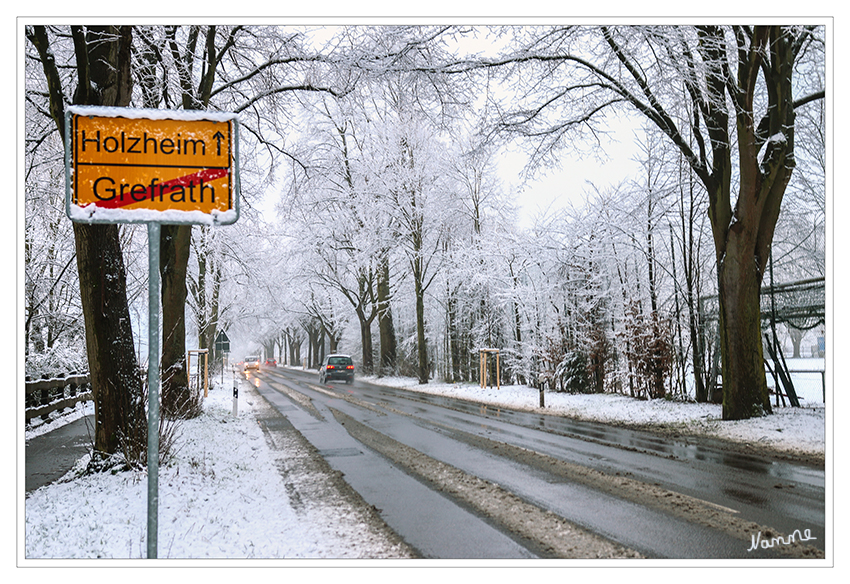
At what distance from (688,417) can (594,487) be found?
20.7 feet

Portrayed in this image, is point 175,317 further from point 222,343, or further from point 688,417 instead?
point 688,417

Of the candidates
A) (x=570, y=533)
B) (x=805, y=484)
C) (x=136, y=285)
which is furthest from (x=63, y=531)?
(x=136, y=285)

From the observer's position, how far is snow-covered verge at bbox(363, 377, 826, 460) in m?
8.81

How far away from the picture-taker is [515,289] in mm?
22828

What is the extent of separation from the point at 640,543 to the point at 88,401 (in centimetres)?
1627

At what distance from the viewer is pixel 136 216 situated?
3428 millimetres

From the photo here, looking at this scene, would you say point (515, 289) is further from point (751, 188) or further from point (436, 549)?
point (436, 549)

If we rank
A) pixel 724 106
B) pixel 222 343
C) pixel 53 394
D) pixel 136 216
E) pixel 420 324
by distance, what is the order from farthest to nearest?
pixel 420 324, pixel 222 343, pixel 53 394, pixel 724 106, pixel 136 216

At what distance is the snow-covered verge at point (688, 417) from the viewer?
8.81 meters

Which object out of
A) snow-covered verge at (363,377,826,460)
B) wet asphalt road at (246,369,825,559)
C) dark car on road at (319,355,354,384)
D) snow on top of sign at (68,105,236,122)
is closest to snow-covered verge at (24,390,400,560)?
wet asphalt road at (246,369,825,559)

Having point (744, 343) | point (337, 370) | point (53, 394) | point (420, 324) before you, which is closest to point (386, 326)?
point (337, 370)

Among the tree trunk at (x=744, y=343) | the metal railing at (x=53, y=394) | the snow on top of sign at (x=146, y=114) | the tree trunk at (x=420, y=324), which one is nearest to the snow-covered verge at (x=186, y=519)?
the snow on top of sign at (x=146, y=114)

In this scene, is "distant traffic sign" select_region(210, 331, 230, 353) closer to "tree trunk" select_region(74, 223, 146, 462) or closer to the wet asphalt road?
the wet asphalt road

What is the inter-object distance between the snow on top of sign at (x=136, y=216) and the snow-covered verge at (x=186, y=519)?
2483mm
